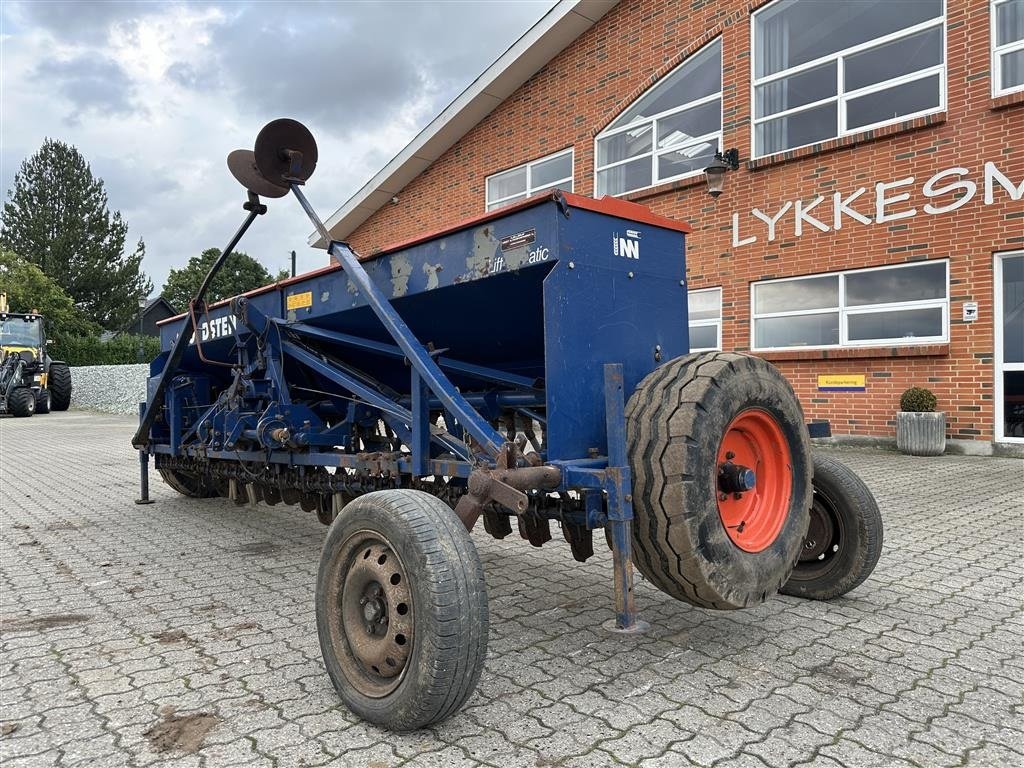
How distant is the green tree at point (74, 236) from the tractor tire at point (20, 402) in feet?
96.3

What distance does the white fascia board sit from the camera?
44.3ft

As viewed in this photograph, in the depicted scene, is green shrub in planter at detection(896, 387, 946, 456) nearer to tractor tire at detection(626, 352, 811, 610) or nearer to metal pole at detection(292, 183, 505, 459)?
tractor tire at detection(626, 352, 811, 610)

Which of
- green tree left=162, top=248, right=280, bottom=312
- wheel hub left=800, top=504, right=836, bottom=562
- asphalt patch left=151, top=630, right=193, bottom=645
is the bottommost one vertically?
asphalt patch left=151, top=630, right=193, bottom=645

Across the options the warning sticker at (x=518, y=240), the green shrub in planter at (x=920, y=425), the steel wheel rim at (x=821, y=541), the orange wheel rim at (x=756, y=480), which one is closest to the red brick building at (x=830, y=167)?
the green shrub in planter at (x=920, y=425)

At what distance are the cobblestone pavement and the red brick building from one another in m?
5.23

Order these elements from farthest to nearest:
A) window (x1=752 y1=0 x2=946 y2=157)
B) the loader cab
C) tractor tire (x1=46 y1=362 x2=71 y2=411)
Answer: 1. tractor tire (x1=46 y1=362 x2=71 y2=411)
2. the loader cab
3. window (x1=752 y1=0 x2=946 y2=157)

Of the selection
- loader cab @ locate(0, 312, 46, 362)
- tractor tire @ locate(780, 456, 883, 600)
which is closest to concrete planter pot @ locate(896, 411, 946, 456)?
tractor tire @ locate(780, 456, 883, 600)

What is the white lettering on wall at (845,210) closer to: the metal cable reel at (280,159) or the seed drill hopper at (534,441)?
the seed drill hopper at (534,441)

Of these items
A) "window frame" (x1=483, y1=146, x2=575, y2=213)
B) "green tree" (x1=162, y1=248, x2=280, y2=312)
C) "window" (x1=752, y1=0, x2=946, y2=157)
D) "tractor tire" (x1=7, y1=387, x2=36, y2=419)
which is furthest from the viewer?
"green tree" (x1=162, y1=248, x2=280, y2=312)

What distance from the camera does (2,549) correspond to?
5.29 m

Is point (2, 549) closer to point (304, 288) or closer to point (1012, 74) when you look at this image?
point (304, 288)

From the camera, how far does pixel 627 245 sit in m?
3.20

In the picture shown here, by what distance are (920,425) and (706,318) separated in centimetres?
378

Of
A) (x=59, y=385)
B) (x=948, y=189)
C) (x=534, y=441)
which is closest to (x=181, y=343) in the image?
(x=534, y=441)
